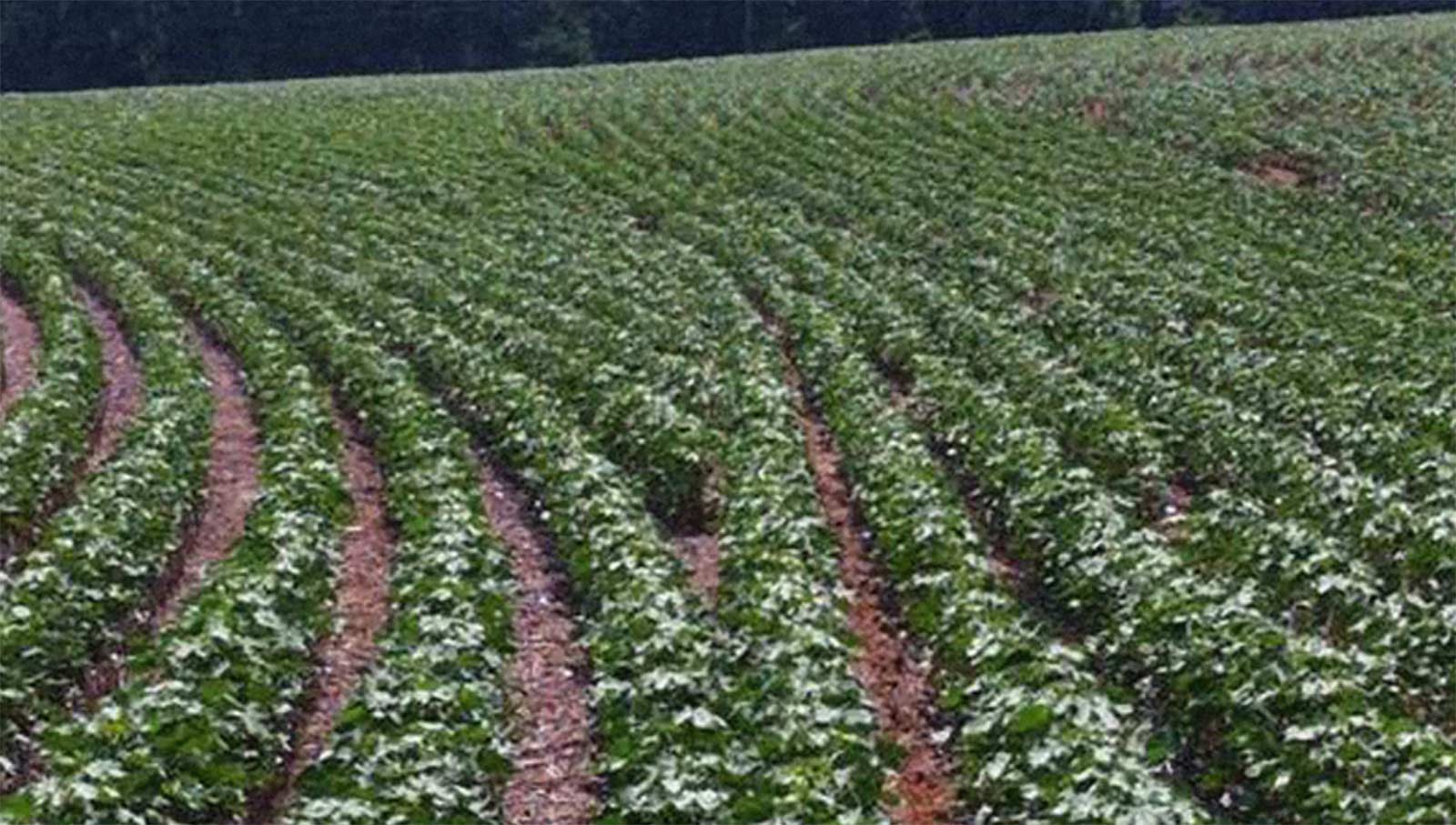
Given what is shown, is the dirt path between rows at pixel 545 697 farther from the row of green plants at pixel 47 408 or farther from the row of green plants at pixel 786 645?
the row of green plants at pixel 47 408

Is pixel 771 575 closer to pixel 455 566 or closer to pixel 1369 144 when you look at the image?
pixel 455 566

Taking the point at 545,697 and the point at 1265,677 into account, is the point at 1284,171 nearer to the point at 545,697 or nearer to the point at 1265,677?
the point at 545,697

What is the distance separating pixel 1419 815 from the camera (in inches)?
391

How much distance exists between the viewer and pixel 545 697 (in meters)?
14.0

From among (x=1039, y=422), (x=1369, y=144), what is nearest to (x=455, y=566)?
(x=1039, y=422)

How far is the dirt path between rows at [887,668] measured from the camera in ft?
40.4

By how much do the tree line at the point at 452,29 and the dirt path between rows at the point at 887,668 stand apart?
74.4 metres

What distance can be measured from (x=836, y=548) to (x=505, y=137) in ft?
103

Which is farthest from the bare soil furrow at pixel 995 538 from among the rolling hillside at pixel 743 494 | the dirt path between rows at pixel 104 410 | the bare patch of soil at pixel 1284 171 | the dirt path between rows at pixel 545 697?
the bare patch of soil at pixel 1284 171

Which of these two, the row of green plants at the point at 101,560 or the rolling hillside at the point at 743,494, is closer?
the rolling hillside at the point at 743,494

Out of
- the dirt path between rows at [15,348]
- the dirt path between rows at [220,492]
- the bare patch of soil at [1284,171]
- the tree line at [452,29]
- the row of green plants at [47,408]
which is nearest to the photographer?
the dirt path between rows at [220,492]

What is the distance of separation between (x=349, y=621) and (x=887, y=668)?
4.07 metres

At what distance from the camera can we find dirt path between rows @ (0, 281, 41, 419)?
24.0 m

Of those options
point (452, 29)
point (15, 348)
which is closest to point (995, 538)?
point (15, 348)
